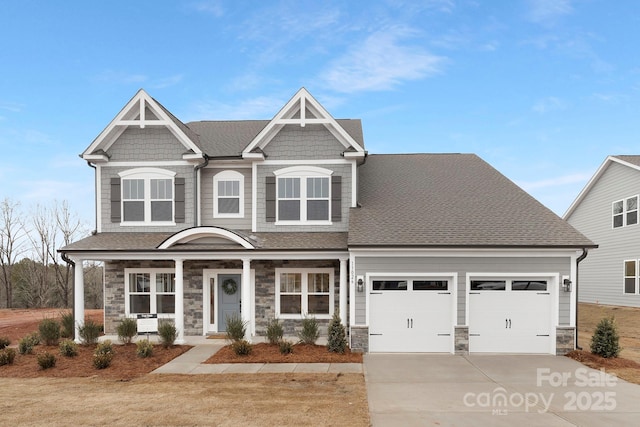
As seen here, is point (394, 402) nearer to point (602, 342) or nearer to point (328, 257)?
point (328, 257)

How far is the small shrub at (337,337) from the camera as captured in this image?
12.2 m

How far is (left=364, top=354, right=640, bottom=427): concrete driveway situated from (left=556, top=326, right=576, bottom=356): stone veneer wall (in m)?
0.40

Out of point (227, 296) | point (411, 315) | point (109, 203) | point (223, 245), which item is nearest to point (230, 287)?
point (227, 296)

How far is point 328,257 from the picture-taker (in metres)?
13.5

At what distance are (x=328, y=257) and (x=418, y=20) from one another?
989 centimetres

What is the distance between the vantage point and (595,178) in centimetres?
2517

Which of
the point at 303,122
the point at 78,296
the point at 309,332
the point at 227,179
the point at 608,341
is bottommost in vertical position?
the point at 309,332

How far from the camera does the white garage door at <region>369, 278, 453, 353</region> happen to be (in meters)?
12.6

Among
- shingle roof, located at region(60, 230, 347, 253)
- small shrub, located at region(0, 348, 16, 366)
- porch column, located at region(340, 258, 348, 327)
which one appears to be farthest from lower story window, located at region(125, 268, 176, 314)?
porch column, located at region(340, 258, 348, 327)

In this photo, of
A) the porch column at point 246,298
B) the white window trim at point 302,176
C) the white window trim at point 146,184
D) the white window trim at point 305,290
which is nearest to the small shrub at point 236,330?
the porch column at point 246,298

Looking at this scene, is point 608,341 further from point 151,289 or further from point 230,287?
point 151,289

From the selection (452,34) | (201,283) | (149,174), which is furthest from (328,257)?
(452,34)

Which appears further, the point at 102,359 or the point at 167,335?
the point at 167,335

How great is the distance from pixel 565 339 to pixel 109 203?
15.1 meters
